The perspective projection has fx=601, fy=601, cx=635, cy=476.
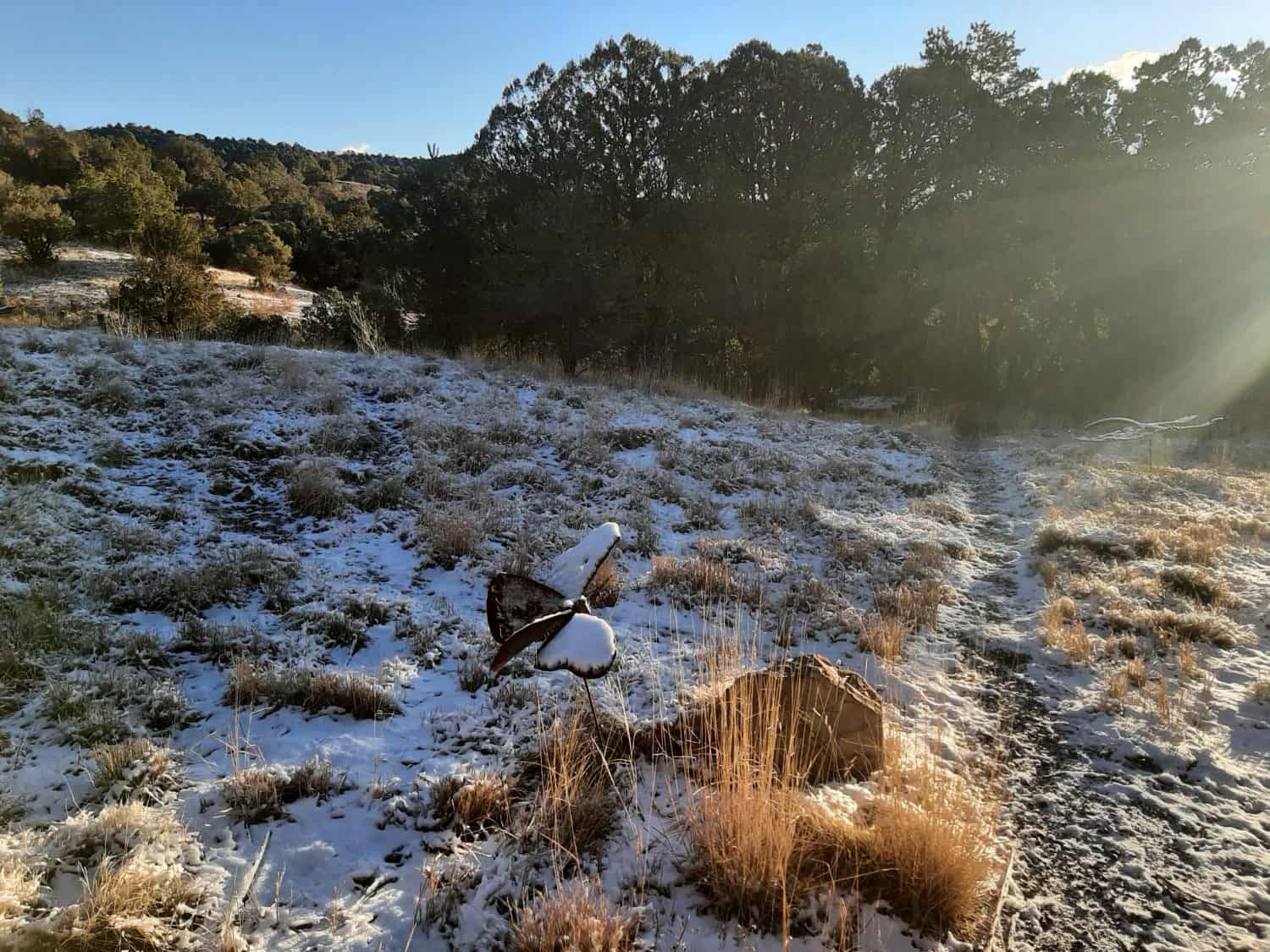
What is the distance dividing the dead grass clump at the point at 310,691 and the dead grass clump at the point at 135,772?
1.68ft

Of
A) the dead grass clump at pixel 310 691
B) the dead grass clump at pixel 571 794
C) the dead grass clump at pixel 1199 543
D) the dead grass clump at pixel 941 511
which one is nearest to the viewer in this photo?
the dead grass clump at pixel 571 794

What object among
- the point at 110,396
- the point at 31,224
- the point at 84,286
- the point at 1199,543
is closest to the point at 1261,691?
the point at 1199,543

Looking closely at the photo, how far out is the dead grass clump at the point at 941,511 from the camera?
8.02 meters

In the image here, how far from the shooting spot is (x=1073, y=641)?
4.59 metres

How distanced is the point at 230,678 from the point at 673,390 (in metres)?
10.4

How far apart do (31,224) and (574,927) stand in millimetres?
24990

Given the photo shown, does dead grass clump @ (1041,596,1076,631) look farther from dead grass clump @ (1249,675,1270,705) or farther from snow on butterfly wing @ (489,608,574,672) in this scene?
snow on butterfly wing @ (489,608,574,672)

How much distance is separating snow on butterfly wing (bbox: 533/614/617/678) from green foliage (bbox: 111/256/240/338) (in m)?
12.9

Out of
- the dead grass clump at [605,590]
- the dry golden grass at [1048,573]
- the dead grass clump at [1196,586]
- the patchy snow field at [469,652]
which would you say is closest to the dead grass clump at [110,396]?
the patchy snow field at [469,652]

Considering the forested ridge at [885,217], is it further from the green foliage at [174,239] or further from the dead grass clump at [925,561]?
the dead grass clump at [925,561]

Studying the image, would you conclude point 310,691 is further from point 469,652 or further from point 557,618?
point 557,618

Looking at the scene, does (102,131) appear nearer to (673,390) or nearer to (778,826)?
(673,390)

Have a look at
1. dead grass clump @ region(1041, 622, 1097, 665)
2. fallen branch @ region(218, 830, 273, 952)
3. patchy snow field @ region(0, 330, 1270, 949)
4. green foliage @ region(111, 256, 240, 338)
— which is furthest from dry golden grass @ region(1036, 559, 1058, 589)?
green foliage @ region(111, 256, 240, 338)

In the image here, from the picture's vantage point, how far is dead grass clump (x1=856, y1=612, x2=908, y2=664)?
14.0ft
